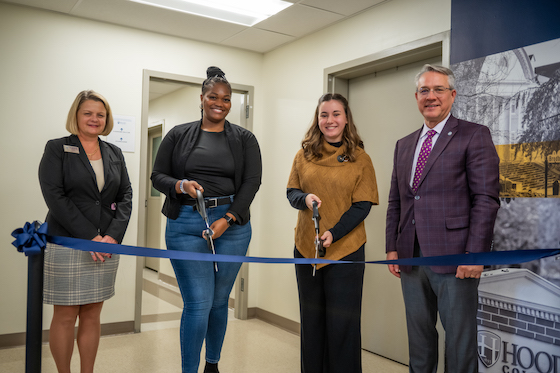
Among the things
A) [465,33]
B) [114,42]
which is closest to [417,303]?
[465,33]

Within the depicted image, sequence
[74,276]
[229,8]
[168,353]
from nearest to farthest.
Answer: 1. [74,276]
2. [168,353]
3. [229,8]

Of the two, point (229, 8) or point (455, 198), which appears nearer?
point (455, 198)

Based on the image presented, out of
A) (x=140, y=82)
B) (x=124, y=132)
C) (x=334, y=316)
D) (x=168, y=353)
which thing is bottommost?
(x=168, y=353)

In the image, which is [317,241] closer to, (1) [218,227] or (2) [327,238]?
(2) [327,238]

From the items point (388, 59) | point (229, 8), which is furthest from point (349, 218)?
point (229, 8)

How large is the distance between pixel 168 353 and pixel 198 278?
1.82 feet

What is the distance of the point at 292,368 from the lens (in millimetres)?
2467

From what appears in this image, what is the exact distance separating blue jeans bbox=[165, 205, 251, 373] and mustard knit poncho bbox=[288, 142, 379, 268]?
0.95 ft

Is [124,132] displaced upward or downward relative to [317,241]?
upward

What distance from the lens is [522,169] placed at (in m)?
1.92

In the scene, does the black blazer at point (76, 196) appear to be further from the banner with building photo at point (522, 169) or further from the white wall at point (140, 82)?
the banner with building photo at point (522, 169)

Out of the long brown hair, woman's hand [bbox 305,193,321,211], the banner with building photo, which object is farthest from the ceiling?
woman's hand [bbox 305,193,321,211]

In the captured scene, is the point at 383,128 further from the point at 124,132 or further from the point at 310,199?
the point at 124,132

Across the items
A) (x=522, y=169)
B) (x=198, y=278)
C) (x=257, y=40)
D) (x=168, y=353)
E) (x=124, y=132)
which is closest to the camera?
(x=198, y=278)
